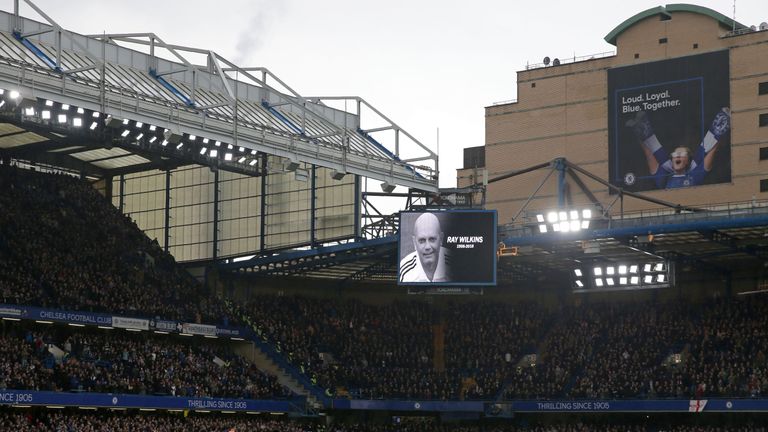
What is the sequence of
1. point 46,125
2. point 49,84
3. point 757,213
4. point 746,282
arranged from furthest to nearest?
point 746,282
point 757,213
point 46,125
point 49,84

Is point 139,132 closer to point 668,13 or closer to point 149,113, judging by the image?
point 149,113

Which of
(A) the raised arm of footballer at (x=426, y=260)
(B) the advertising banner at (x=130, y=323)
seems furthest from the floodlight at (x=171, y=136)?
(A) the raised arm of footballer at (x=426, y=260)

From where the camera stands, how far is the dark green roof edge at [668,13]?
69.9 metres

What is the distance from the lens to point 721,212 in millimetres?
61219

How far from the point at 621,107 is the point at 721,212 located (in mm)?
13152

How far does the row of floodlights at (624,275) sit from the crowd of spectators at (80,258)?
63.6 feet

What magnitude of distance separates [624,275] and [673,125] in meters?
9.38

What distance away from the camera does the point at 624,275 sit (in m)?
66.3

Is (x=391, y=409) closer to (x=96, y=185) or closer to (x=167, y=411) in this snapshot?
(x=167, y=411)

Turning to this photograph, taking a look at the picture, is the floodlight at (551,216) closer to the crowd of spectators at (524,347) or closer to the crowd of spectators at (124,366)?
the crowd of spectators at (524,347)

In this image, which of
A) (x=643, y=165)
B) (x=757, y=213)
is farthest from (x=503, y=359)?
(x=757, y=213)

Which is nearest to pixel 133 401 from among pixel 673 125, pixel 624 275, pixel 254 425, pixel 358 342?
pixel 254 425

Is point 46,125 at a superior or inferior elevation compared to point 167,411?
superior

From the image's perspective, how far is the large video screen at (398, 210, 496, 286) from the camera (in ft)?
215
